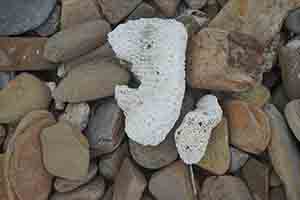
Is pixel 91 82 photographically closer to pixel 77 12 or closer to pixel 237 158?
pixel 77 12

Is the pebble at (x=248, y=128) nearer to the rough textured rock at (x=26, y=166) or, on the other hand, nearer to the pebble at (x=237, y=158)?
the pebble at (x=237, y=158)

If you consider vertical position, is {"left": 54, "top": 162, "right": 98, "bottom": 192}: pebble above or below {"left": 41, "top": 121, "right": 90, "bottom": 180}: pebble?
below

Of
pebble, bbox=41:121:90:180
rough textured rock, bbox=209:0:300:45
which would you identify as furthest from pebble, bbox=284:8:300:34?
pebble, bbox=41:121:90:180

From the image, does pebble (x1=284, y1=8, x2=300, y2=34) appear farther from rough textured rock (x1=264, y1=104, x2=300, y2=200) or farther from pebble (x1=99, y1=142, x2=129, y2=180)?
pebble (x1=99, y1=142, x2=129, y2=180)

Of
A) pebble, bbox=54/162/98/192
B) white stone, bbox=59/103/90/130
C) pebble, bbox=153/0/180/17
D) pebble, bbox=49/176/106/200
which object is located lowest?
pebble, bbox=49/176/106/200

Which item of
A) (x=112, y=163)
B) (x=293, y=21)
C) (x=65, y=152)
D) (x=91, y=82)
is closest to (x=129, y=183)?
(x=112, y=163)

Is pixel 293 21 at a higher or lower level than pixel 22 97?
higher

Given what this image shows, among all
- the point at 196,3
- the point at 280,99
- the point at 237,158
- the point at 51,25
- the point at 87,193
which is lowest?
the point at 87,193

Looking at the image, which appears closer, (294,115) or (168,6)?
(294,115)

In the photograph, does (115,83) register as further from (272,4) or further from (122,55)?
(272,4)
